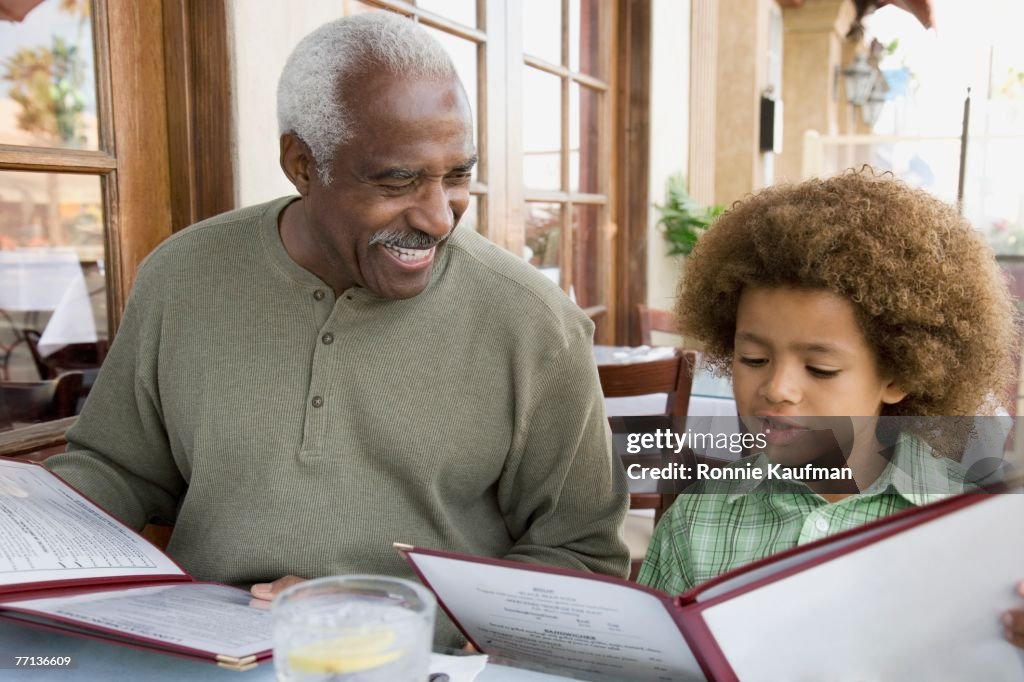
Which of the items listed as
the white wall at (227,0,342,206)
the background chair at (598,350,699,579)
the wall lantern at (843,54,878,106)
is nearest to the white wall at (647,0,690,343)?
the background chair at (598,350,699,579)

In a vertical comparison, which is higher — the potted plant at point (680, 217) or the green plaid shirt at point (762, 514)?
the potted plant at point (680, 217)

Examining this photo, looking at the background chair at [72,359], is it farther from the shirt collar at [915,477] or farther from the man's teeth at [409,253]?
the shirt collar at [915,477]

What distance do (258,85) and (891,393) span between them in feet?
4.67

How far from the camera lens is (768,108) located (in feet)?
23.6

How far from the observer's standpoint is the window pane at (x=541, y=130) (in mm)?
3686

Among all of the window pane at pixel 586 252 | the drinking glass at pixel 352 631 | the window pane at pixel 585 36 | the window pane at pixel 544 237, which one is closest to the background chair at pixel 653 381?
the window pane at pixel 544 237

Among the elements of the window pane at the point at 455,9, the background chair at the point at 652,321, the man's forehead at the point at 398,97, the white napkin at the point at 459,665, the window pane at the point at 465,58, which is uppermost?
the window pane at the point at 455,9

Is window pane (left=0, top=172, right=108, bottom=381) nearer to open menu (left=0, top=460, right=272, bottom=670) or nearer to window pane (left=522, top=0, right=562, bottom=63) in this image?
open menu (left=0, top=460, right=272, bottom=670)

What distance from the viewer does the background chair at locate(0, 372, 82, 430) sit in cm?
172

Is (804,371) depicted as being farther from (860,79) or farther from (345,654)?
(860,79)

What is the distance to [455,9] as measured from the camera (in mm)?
3102

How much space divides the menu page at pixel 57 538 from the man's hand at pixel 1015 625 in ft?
2.85

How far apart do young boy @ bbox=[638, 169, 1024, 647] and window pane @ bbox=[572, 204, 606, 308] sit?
2927 millimetres

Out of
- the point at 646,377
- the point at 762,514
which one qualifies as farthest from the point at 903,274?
the point at 646,377
